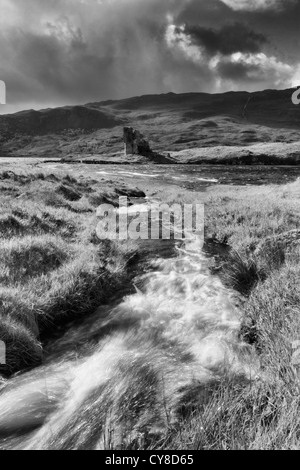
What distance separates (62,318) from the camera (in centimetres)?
738

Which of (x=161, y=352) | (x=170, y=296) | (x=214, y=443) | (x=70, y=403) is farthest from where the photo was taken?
(x=170, y=296)

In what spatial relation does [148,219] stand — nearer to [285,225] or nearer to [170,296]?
[285,225]

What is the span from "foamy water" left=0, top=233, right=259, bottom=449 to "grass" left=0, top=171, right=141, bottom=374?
0.57 meters

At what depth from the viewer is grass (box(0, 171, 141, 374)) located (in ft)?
19.9

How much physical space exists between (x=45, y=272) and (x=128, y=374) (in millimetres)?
4297

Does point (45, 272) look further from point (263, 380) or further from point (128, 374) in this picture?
point (263, 380)

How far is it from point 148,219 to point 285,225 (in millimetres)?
7723

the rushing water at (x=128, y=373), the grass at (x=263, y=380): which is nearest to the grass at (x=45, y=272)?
the rushing water at (x=128, y=373)

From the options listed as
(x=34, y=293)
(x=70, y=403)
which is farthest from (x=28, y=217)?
(x=70, y=403)

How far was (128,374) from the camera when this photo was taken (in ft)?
18.4

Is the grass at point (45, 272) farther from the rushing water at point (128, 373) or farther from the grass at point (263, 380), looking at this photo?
the grass at point (263, 380)

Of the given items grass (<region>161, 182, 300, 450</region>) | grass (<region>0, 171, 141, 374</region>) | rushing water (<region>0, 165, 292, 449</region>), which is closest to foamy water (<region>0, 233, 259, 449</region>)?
rushing water (<region>0, 165, 292, 449</region>)

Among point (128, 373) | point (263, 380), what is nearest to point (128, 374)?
point (128, 373)
